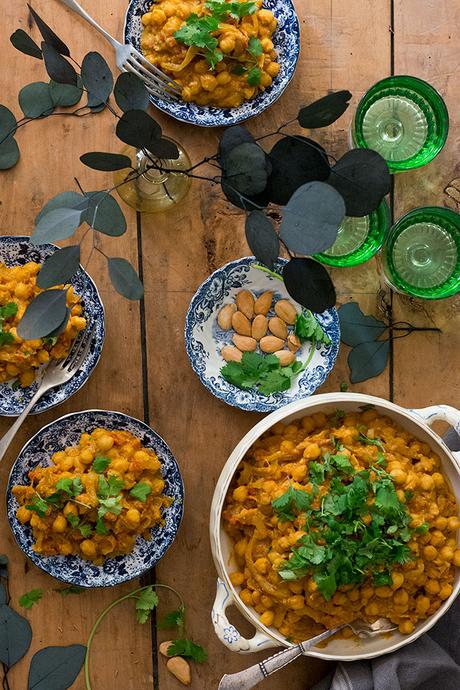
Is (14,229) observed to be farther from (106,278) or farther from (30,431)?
(30,431)

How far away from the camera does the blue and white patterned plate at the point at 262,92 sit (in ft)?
6.27

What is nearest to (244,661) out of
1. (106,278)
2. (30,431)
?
(30,431)

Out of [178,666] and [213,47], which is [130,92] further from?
[178,666]

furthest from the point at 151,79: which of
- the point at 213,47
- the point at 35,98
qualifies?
the point at 35,98

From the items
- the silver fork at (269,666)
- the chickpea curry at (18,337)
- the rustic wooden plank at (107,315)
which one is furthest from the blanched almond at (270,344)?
the silver fork at (269,666)

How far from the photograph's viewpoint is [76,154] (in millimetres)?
1978

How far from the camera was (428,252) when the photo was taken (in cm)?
199

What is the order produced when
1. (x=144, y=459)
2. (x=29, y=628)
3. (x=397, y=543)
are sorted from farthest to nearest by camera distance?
(x=29, y=628) < (x=144, y=459) < (x=397, y=543)

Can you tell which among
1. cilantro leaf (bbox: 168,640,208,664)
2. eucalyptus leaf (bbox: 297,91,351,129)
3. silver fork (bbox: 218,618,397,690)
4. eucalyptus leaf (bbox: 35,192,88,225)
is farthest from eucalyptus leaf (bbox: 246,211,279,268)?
cilantro leaf (bbox: 168,640,208,664)

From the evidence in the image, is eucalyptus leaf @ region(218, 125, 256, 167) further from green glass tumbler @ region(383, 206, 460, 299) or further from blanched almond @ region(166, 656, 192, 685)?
blanched almond @ region(166, 656, 192, 685)

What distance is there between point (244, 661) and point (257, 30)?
1.41 meters

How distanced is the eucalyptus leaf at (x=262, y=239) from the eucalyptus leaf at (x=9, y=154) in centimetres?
70

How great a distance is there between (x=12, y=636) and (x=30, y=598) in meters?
0.09

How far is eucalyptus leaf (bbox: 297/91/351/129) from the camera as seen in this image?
1.54 meters
